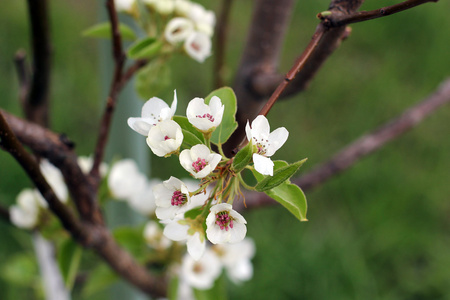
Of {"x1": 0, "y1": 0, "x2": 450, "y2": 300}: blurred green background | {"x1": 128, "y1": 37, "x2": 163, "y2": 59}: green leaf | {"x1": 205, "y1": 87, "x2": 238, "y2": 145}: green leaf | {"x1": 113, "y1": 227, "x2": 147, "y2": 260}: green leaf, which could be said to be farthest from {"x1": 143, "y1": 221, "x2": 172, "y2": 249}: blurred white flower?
{"x1": 0, "y1": 0, "x2": 450, "y2": 300}: blurred green background

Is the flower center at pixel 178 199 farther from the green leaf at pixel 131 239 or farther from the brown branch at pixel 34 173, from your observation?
the green leaf at pixel 131 239

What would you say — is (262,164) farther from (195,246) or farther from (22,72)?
(22,72)

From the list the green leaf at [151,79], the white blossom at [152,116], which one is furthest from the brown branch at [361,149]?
the white blossom at [152,116]

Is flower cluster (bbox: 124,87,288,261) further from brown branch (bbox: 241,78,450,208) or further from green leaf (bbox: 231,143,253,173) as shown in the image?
brown branch (bbox: 241,78,450,208)

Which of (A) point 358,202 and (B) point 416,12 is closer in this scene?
(A) point 358,202

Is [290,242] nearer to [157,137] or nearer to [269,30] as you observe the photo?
[269,30]

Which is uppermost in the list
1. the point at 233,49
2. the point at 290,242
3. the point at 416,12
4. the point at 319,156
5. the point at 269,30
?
the point at 269,30

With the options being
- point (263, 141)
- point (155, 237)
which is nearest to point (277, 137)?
point (263, 141)

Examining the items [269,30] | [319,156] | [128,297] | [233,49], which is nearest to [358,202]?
[319,156]
